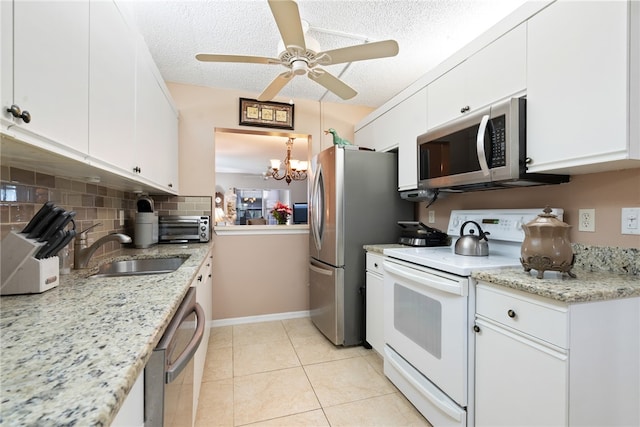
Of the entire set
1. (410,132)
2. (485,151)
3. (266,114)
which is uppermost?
(266,114)

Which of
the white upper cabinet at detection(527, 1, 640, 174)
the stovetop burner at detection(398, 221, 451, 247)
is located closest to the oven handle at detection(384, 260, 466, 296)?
the stovetop burner at detection(398, 221, 451, 247)

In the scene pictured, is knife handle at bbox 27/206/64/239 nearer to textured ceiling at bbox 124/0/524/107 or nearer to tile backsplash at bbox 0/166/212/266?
tile backsplash at bbox 0/166/212/266

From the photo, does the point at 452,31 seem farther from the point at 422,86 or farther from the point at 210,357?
the point at 210,357

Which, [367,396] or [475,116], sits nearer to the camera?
[475,116]

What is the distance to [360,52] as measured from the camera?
61.2 inches

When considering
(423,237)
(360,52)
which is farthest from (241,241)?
(360,52)

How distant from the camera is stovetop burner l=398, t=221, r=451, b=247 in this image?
220cm

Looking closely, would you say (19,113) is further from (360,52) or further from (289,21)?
(360,52)

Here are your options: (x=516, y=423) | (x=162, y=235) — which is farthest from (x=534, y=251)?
(x=162, y=235)

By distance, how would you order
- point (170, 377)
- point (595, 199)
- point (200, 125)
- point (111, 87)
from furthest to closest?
point (200, 125) → point (595, 199) → point (111, 87) → point (170, 377)

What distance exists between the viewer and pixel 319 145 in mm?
3252

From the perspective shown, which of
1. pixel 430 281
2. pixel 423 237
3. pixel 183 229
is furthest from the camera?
pixel 183 229

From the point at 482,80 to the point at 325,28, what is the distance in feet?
3.52

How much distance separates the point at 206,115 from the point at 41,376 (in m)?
2.82
